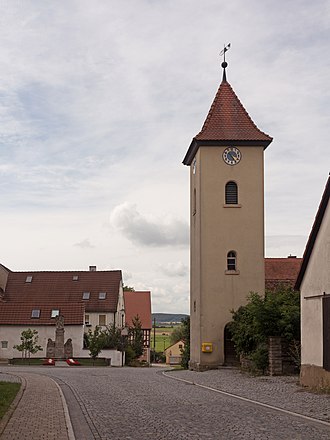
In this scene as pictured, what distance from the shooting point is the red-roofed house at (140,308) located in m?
87.5

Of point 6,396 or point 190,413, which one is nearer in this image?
point 190,413

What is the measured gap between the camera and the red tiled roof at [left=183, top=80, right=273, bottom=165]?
38719mm

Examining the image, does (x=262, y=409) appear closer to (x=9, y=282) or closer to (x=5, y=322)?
(x=5, y=322)

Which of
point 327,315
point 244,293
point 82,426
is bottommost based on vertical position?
point 82,426

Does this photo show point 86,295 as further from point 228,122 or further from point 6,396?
point 6,396

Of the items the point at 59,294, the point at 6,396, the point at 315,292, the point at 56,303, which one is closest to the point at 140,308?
the point at 59,294

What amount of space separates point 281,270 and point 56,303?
83.8ft

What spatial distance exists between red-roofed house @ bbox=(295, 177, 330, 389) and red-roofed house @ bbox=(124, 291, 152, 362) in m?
65.3

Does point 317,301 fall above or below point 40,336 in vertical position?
below

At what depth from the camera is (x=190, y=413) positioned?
14.8 metres

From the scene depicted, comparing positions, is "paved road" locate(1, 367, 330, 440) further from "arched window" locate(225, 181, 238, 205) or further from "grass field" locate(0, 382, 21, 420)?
"arched window" locate(225, 181, 238, 205)

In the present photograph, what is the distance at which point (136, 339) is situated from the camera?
64.2 m

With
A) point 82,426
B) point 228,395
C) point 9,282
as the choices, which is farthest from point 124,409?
point 9,282

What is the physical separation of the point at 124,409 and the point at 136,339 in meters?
48.8
